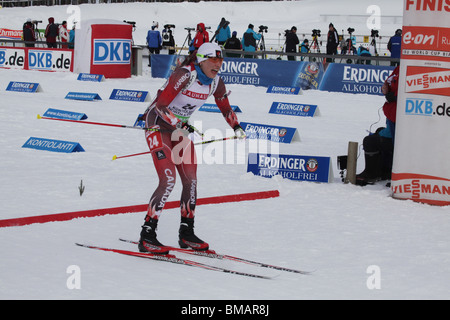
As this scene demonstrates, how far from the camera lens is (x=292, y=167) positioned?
32.6 ft

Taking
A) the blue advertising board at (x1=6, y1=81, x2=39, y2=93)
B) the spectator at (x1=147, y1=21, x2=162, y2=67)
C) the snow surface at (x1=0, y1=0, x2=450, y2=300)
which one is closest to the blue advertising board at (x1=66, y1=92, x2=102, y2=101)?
the blue advertising board at (x1=6, y1=81, x2=39, y2=93)

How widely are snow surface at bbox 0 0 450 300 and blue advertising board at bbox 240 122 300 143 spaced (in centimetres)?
21

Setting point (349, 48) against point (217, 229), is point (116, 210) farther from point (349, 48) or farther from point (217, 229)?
point (349, 48)

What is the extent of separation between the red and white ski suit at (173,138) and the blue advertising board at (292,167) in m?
3.59

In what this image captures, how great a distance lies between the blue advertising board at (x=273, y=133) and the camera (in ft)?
41.7

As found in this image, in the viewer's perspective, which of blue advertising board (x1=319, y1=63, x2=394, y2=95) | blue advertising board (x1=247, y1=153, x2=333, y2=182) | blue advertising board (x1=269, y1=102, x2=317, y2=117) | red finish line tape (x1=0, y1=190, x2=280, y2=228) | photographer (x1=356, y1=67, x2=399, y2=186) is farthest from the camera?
blue advertising board (x1=319, y1=63, x2=394, y2=95)

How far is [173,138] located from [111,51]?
17.1m

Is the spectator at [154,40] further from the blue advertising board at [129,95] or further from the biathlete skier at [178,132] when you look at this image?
the biathlete skier at [178,132]

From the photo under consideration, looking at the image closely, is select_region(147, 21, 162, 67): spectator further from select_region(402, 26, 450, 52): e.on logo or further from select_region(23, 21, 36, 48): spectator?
select_region(402, 26, 450, 52): e.on logo

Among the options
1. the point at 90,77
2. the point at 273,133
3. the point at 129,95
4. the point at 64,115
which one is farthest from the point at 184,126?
the point at 90,77

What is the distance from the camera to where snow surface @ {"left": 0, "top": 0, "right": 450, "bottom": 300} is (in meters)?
5.52

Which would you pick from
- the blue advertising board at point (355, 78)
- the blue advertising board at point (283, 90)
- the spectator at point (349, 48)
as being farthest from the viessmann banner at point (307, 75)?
the spectator at point (349, 48)

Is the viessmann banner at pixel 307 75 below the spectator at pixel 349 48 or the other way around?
below

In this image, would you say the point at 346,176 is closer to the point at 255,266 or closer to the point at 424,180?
the point at 424,180
